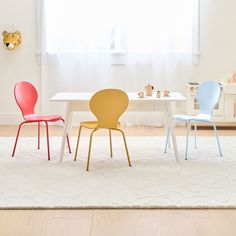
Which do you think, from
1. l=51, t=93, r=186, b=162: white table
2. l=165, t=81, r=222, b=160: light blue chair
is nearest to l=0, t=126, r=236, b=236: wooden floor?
l=51, t=93, r=186, b=162: white table

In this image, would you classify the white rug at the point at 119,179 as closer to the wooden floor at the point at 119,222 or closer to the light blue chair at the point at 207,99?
the wooden floor at the point at 119,222

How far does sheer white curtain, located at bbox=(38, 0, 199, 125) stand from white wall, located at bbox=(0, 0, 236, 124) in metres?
0.09

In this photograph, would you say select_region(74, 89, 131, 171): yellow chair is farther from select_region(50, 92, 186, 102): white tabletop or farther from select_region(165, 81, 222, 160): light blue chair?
select_region(165, 81, 222, 160): light blue chair

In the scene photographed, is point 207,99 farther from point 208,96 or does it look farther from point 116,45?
point 116,45

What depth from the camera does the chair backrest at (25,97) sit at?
15.6 ft

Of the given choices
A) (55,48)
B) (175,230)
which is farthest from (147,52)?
(175,230)

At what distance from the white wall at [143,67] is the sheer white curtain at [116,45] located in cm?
9

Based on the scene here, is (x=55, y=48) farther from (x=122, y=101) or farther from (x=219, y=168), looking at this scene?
(x=219, y=168)

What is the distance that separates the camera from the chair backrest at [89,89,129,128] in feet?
13.4

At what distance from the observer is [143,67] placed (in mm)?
6586

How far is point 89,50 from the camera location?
6535mm

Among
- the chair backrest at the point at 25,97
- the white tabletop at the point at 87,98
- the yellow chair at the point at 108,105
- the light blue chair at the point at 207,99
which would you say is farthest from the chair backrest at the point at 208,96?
the chair backrest at the point at 25,97

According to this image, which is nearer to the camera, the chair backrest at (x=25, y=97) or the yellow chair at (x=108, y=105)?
the yellow chair at (x=108, y=105)

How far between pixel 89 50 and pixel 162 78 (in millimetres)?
966
